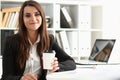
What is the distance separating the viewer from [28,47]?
1954 mm

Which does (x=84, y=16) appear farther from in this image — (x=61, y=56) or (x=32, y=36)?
(x=32, y=36)

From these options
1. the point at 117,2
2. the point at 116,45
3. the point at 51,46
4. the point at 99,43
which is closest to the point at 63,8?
the point at 117,2

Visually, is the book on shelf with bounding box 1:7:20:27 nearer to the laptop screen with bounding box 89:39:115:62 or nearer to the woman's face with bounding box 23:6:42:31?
the laptop screen with bounding box 89:39:115:62

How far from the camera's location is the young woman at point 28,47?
1909 mm

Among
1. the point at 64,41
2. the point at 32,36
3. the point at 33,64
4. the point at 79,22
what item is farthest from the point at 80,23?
the point at 33,64

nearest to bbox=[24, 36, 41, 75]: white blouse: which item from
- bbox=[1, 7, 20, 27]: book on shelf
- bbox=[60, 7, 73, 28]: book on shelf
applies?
bbox=[1, 7, 20, 27]: book on shelf

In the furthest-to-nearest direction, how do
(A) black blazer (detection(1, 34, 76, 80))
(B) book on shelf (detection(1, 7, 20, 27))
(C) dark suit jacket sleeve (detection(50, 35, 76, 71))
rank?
(B) book on shelf (detection(1, 7, 20, 27)) → (C) dark suit jacket sleeve (detection(50, 35, 76, 71)) → (A) black blazer (detection(1, 34, 76, 80))

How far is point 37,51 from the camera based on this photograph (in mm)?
1981

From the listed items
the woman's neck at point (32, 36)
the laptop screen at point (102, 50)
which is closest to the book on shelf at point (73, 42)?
the laptop screen at point (102, 50)

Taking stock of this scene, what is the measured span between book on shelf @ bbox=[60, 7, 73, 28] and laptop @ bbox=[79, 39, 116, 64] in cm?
100

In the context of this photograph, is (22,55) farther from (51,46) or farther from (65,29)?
(65,29)

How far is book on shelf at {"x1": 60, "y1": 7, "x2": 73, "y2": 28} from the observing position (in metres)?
3.69

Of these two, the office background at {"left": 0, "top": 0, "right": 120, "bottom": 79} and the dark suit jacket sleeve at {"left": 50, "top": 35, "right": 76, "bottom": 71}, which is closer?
the dark suit jacket sleeve at {"left": 50, "top": 35, "right": 76, "bottom": 71}

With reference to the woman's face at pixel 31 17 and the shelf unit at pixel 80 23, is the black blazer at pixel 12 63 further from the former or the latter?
the shelf unit at pixel 80 23
